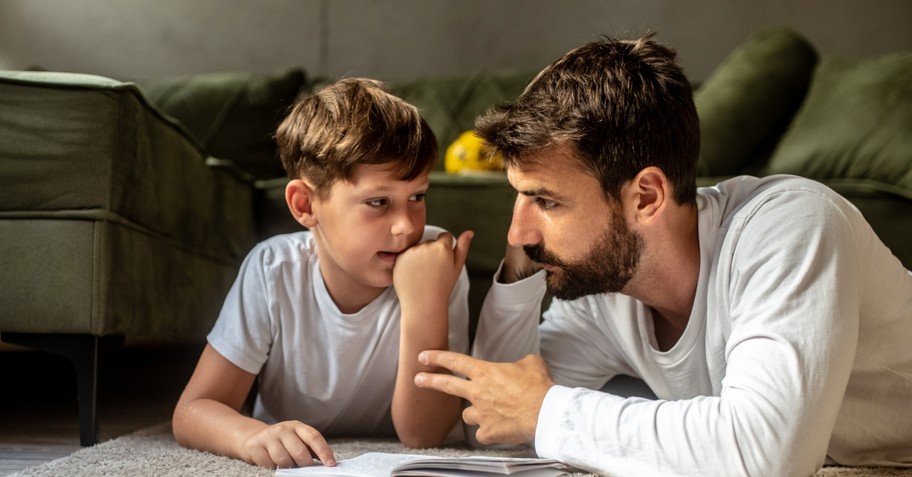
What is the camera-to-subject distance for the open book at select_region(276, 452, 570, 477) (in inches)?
38.1

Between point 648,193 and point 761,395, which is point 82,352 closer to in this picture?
point 648,193

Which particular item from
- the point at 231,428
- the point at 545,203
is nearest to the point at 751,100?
the point at 545,203

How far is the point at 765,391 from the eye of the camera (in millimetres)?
902

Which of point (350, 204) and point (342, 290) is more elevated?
point (350, 204)

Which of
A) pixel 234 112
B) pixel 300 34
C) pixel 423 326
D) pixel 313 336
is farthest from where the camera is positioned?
pixel 300 34

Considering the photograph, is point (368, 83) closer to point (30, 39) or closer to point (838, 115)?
point (838, 115)

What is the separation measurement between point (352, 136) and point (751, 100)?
4.09 feet

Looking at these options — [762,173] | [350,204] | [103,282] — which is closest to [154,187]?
[103,282]

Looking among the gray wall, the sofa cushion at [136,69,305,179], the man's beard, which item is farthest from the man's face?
the gray wall

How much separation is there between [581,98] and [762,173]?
1.13m

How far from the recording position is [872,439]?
1186 millimetres

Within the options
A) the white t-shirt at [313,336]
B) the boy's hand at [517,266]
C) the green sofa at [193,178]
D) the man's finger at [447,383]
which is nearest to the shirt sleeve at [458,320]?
the white t-shirt at [313,336]

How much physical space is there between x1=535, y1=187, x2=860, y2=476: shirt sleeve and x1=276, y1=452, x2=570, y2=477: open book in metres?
0.03

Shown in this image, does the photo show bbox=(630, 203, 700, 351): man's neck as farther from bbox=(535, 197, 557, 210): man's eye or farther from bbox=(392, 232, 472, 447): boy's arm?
bbox=(392, 232, 472, 447): boy's arm
